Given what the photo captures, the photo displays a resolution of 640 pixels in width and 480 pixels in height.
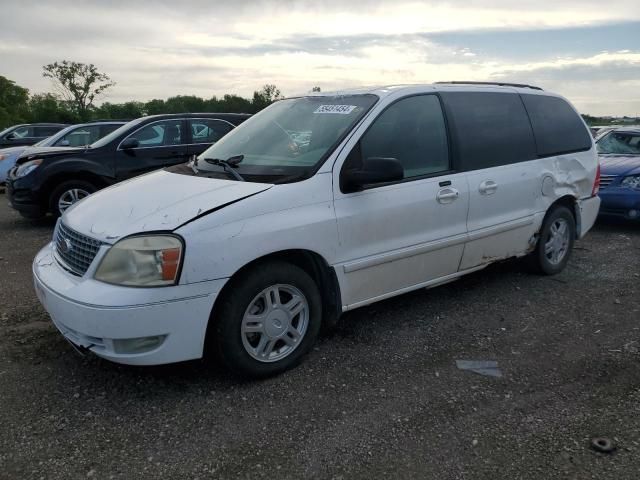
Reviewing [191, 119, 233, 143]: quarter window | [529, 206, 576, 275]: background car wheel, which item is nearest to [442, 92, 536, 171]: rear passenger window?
[529, 206, 576, 275]: background car wheel

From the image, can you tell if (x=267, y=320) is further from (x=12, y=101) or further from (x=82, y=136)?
(x=12, y=101)

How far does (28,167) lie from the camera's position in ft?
26.2

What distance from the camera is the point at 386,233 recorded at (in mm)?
3723

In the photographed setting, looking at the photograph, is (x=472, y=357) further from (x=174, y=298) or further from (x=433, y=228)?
(x=174, y=298)

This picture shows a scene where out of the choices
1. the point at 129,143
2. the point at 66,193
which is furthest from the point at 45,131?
the point at 129,143

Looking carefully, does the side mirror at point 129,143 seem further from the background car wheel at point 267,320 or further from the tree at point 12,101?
the tree at point 12,101

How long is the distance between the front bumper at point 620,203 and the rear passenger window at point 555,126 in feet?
7.76

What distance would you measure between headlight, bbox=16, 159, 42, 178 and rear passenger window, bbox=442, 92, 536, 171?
6298mm

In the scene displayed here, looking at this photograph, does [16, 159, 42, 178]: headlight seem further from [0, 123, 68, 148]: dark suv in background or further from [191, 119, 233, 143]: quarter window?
[0, 123, 68, 148]: dark suv in background

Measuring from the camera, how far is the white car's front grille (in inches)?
121

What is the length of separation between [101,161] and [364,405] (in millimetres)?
6500

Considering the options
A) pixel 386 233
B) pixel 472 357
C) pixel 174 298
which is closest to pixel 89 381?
pixel 174 298

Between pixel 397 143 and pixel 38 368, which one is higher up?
pixel 397 143

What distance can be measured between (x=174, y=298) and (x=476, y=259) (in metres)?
2.59
